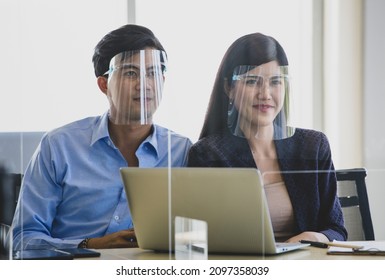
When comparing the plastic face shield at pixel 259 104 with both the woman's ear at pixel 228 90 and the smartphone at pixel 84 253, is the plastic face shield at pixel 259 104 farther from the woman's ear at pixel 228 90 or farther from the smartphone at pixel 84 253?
the smartphone at pixel 84 253

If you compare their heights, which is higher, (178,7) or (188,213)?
(178,7)

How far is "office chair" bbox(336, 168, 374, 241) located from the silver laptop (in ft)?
1.68

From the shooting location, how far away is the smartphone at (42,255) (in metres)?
2.56

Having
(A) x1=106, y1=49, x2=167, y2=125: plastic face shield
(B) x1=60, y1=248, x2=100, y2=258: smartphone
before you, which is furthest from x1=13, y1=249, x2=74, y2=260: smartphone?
(A) x1=106, y1=49, x2=167, y2=125: plastic face shield

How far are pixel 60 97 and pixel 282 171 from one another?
35.6 inches

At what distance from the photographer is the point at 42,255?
9.05 feet

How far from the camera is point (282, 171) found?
2.94m

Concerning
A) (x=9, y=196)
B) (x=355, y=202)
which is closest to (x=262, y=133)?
(x=355, y=202)

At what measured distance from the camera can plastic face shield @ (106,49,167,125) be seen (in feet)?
9.73

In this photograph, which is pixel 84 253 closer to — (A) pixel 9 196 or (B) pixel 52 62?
(A) pixel 9 196
